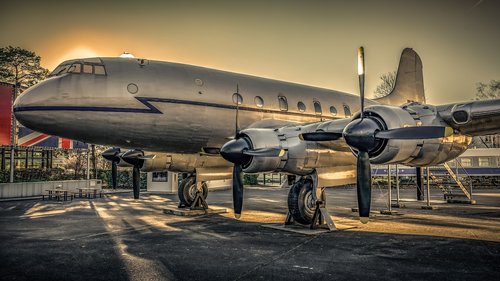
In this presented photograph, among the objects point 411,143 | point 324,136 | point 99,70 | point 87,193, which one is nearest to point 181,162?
point 99,70

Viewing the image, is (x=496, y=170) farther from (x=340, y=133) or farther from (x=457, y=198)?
(x=340, y=133)

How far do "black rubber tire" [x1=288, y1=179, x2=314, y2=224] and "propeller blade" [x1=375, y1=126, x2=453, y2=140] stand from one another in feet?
12.9

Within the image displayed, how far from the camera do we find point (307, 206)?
503 inches

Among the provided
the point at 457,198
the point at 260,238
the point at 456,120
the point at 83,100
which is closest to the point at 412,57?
the point at 457,198

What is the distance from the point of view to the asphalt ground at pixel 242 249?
7.19 m

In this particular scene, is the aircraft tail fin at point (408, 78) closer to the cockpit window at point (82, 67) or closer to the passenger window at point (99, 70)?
the passenger window at point (99, 70)

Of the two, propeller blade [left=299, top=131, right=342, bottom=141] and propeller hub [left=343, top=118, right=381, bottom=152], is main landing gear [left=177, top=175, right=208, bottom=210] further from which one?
propeller hub [left=343, top=118, right=381, bottom=152]

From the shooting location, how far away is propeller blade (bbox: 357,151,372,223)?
9211 millimetres

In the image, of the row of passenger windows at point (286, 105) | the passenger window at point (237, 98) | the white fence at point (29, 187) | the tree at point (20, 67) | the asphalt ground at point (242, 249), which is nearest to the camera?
the asphalt ground at point (242, 249)

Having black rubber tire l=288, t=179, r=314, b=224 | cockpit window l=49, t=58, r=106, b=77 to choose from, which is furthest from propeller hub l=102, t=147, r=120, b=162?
black rubber tire l=288, t=179, r=314, b=224

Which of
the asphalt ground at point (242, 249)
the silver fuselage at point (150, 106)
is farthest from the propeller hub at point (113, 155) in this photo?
the silver fuselage at point (150, 106)

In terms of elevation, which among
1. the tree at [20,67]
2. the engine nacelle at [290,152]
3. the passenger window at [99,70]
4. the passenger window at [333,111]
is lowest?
the engine nacelle at [290,152]

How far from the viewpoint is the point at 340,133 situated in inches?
425

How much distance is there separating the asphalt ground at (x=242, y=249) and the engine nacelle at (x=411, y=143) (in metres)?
2.32
